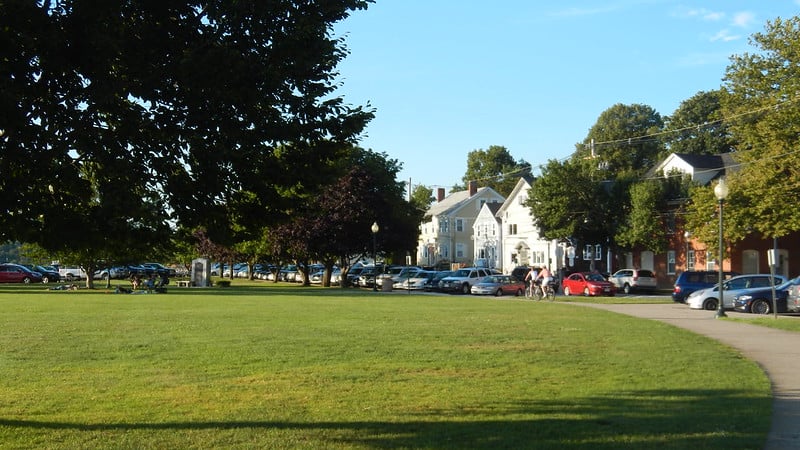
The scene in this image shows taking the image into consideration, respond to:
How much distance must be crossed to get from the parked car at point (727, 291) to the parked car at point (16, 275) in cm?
5618

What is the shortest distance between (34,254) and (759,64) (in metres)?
40.0

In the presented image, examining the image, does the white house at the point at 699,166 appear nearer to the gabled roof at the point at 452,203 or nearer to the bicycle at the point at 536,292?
the bicycle at the point at 536,292

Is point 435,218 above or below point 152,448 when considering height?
above

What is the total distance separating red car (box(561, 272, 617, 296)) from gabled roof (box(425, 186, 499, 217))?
4539 centimetres

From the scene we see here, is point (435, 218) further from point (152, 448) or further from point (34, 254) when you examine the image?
point (152, 448)

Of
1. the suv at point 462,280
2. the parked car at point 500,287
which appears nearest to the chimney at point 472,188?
the suv at point 462,280

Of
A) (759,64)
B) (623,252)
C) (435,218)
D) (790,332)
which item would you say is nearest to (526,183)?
(623,252)

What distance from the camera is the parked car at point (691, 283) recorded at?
38000 mm

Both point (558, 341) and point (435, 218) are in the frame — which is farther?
point (435, 218)

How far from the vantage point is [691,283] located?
38438 millimetres

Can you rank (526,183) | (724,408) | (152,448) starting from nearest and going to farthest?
(152,448)
(724,408)
(526,183)

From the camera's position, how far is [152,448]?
875 centimetres

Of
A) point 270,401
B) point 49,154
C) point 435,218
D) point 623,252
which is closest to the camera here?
point 49,154

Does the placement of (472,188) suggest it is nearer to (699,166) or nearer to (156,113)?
(699,166)
